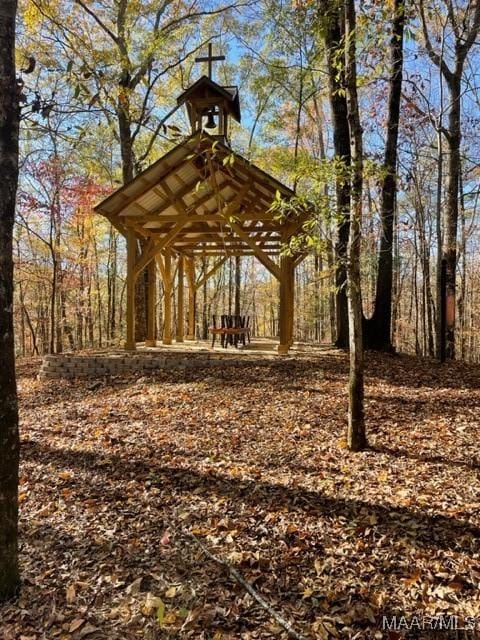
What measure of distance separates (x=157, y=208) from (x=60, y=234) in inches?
320

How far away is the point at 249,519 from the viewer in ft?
10.2

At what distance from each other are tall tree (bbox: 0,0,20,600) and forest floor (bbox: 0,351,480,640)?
46 cm

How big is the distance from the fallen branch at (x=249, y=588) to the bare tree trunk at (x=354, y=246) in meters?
1.91

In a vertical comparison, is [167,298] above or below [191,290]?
below

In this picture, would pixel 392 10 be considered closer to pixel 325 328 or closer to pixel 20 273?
pixel 20 273

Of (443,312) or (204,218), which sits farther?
(204,218)

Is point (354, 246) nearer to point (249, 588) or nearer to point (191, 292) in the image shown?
point (249, 588)

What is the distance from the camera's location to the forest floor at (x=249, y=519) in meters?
2.28

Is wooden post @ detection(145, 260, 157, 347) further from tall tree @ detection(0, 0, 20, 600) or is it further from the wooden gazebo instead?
tall tree @ detection(0, 0, 20, 600)

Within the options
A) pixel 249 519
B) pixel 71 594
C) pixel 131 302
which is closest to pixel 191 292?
pixel 131 302

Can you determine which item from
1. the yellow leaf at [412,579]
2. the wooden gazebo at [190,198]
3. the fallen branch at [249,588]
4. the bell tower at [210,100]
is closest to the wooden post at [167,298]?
the wooden gazebo at [190,198]

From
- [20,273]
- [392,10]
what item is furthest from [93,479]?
[20,273]

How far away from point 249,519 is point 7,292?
2.33 metres

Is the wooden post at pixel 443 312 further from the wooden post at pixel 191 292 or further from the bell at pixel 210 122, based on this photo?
the wooden post at pixel 191 292
